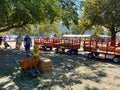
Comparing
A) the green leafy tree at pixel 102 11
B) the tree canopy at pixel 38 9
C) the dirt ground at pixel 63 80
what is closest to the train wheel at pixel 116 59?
the dirt ground at pixel 63 80

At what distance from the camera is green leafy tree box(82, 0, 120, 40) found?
30547 millimetres

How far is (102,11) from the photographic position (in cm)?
3120

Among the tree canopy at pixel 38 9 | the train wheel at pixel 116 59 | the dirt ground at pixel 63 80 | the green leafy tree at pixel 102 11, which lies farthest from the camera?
the green leafy tree at pixel 102 11

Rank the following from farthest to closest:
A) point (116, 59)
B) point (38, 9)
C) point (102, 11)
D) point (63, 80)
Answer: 1. point (102, 11)
2. point (116, 59)
3. point (38, 9)
4. point (63, 80)

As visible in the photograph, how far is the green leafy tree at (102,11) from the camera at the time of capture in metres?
30.5

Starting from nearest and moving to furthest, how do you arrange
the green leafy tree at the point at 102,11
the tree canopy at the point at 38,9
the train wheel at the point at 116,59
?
1. the tree canopy at the point at 38,9
2. the train wheel at the point at 116,59
3. the green leafy tree at the point at 102,11

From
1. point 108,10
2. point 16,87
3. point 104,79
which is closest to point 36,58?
point 16,87

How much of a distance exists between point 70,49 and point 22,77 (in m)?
12.5

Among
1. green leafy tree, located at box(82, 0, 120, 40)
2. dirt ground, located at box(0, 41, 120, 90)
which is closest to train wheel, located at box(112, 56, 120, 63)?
dirt ground, located at box(0, 41, 120, 90)

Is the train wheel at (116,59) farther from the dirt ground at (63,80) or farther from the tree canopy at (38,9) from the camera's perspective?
the tree canopy at (38,9)

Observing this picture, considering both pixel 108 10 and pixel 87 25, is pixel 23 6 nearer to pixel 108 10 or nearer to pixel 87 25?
pixel 108 10

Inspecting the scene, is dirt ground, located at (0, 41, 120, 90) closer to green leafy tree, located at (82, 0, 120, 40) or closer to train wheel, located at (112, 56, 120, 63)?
train wheel, located at (112, 56, 120, 63)

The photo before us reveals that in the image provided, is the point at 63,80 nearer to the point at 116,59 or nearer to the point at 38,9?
the point at 38,9

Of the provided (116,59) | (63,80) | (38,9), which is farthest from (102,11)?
(63,80)
